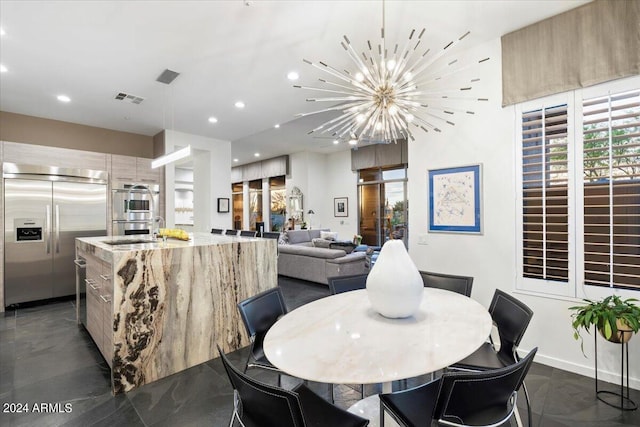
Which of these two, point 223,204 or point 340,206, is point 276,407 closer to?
point 223,204

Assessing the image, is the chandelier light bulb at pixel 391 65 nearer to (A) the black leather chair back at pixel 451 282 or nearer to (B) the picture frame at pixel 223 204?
(A) the black leather chair back at pixel 451 282

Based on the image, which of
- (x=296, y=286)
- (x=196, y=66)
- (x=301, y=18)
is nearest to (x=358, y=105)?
(x=301, y=18)

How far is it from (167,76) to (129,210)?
2.98m

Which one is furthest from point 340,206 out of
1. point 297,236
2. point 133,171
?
point 133,171

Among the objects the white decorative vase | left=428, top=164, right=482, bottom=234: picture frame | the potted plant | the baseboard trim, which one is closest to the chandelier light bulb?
the white decorative vase

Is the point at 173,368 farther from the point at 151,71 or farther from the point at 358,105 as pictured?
the point at 151,71

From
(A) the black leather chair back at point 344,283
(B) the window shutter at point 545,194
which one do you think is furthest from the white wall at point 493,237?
(A) the black leather chair back at point 344,283

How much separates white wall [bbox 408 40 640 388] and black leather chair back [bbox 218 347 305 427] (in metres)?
2.63

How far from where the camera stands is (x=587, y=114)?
2.51 metres

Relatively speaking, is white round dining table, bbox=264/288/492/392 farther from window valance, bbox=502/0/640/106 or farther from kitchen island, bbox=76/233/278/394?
window valance, bbox=502/0/640/106

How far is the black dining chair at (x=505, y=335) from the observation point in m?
1.76

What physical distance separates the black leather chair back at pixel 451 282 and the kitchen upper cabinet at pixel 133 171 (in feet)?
18.0

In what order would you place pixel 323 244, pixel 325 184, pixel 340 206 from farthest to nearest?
pixel 325 184 → pixel 340 206 → pixel 323 244

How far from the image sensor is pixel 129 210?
18.4 ft
